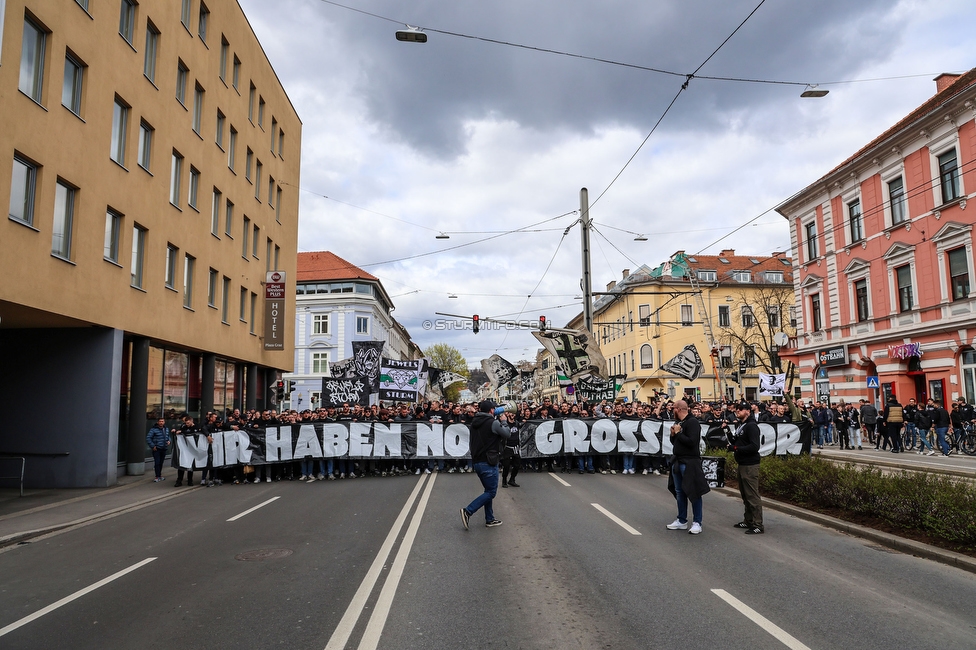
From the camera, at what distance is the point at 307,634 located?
210 inches

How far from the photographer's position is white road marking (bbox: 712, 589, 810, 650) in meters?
5.09

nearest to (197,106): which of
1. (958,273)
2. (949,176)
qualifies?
(949,176)

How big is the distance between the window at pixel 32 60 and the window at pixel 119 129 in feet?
9.93

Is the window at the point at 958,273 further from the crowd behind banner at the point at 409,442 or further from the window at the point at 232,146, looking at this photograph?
the window at the point at 232,146

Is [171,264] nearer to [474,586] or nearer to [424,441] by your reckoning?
[424,441]

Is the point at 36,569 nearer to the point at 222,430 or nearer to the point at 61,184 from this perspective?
the point at 222,430

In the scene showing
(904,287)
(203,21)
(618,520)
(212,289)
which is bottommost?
(618,520)

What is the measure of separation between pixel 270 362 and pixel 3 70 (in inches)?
830

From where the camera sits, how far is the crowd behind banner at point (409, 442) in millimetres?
17453

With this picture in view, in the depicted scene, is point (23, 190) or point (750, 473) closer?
point (750, 473)

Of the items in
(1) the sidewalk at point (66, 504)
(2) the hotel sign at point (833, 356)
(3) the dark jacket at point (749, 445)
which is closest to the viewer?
(3) the dark jacket at point (749, 445)

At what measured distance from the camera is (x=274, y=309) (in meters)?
31.7

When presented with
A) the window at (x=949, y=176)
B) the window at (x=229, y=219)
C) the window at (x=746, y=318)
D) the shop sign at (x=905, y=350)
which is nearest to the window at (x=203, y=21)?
the window at (x=229, y=219)

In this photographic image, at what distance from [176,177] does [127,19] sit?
5062 millimetres
